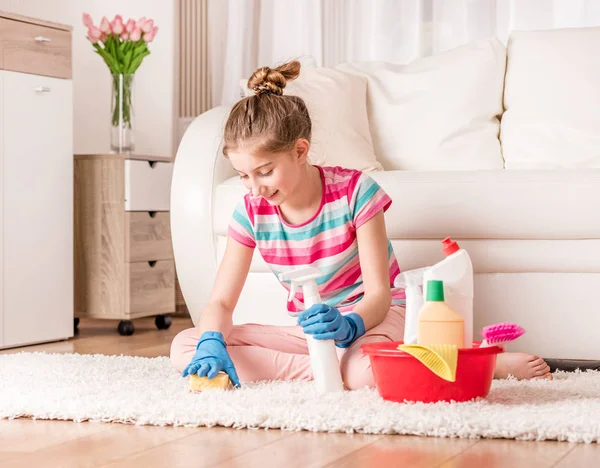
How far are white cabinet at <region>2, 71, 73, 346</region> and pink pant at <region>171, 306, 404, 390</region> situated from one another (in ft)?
3.39

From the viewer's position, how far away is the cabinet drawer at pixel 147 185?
10.4ft

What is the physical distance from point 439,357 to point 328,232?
500 millimetres

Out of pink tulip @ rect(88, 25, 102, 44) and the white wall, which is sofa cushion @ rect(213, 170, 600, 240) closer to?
pink tulip @ rect(88, 25, 102, 44)

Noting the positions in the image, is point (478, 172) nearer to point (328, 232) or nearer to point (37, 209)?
Answer: point (328, 232)

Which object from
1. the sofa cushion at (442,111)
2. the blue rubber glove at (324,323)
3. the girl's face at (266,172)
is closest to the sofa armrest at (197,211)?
the sofa cushion at (442,111)

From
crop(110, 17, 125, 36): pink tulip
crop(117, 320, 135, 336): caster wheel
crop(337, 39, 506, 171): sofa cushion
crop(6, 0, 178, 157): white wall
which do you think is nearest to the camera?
crop(337, 39, 506, 171): sofa cushion

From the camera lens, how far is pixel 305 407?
151cm

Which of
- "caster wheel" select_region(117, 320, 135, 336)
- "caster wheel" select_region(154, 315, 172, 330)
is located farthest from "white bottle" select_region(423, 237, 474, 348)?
"caster wheel" select_region(154, 315, 172, 330)

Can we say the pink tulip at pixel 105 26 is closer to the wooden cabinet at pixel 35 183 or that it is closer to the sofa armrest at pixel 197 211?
the wooden cabinet at pixel 35 183

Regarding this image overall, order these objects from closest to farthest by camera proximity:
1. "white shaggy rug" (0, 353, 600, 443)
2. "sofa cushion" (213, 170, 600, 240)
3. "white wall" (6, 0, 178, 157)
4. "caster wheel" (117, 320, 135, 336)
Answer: "white shaggy rug" (0, 353, 600, 443) → "sofa cushion" (213, 170, 600, 240) → "caster wheel" (117, 320, 135, 336) → "white wall" (6, 0, 178, 157)

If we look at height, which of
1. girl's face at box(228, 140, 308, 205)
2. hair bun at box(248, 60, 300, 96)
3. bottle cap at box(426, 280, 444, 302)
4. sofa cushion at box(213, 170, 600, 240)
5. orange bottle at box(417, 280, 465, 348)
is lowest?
orange bottle at box(417, 280, 465, 348)

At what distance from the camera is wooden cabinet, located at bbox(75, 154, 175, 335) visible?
3170 millimetres

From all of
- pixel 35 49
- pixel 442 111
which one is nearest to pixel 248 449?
pixel 442 111

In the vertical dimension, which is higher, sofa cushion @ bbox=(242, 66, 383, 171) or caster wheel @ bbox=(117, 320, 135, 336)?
sofa cushion @ bbox=(242, 66, 383, 171)
